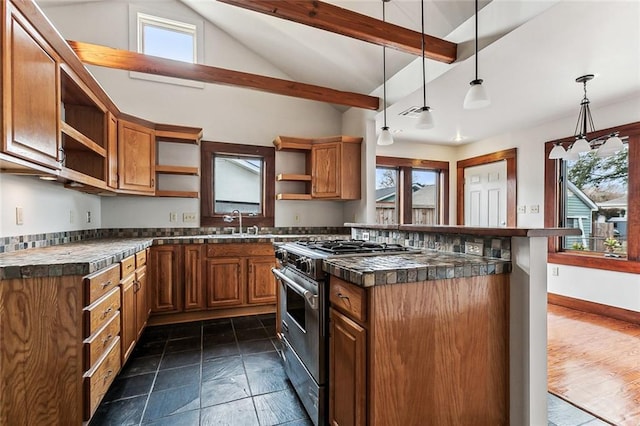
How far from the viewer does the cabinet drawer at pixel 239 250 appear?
331 centimetres

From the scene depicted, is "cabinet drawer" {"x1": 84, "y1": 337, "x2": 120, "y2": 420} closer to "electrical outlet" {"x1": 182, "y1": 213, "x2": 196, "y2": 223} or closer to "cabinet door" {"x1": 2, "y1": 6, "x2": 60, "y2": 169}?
"cabinet door" {"x1": 2, "y1": 6, "x2": 60, "y2": 169}

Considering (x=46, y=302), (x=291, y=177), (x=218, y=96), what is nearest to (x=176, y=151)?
(x=218, y=96)

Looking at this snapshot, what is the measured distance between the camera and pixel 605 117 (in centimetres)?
359

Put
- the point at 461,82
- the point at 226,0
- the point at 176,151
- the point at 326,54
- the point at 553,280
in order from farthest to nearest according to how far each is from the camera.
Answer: the point at 553,280 → the point at 176,151 → the point at 326,54 → the point at 461,82 → the point at 226,0

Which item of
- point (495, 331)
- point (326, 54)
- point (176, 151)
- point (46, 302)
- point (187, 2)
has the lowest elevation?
point (495, 331)

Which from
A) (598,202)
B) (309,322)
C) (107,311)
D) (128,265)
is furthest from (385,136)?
(598,202)

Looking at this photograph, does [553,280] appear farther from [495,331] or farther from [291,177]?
[291,177]

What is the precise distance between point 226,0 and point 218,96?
2.30 meters

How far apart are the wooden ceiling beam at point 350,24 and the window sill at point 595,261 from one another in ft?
10.2

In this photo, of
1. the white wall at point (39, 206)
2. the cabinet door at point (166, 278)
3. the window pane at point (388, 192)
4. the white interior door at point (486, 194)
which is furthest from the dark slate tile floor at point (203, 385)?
the white interior door at point (486, 194)

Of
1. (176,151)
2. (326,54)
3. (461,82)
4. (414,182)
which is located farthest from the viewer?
(414,182)

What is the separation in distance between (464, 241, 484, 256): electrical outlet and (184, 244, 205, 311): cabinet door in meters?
2.68

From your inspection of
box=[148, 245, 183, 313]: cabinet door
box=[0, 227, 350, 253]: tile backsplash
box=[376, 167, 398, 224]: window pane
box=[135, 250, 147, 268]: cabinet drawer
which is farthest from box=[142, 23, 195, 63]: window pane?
box=[376, 167, 398, 224]: window pane

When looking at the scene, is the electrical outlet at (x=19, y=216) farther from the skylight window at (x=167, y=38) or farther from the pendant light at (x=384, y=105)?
the pendant light at (x=384, y=105)
